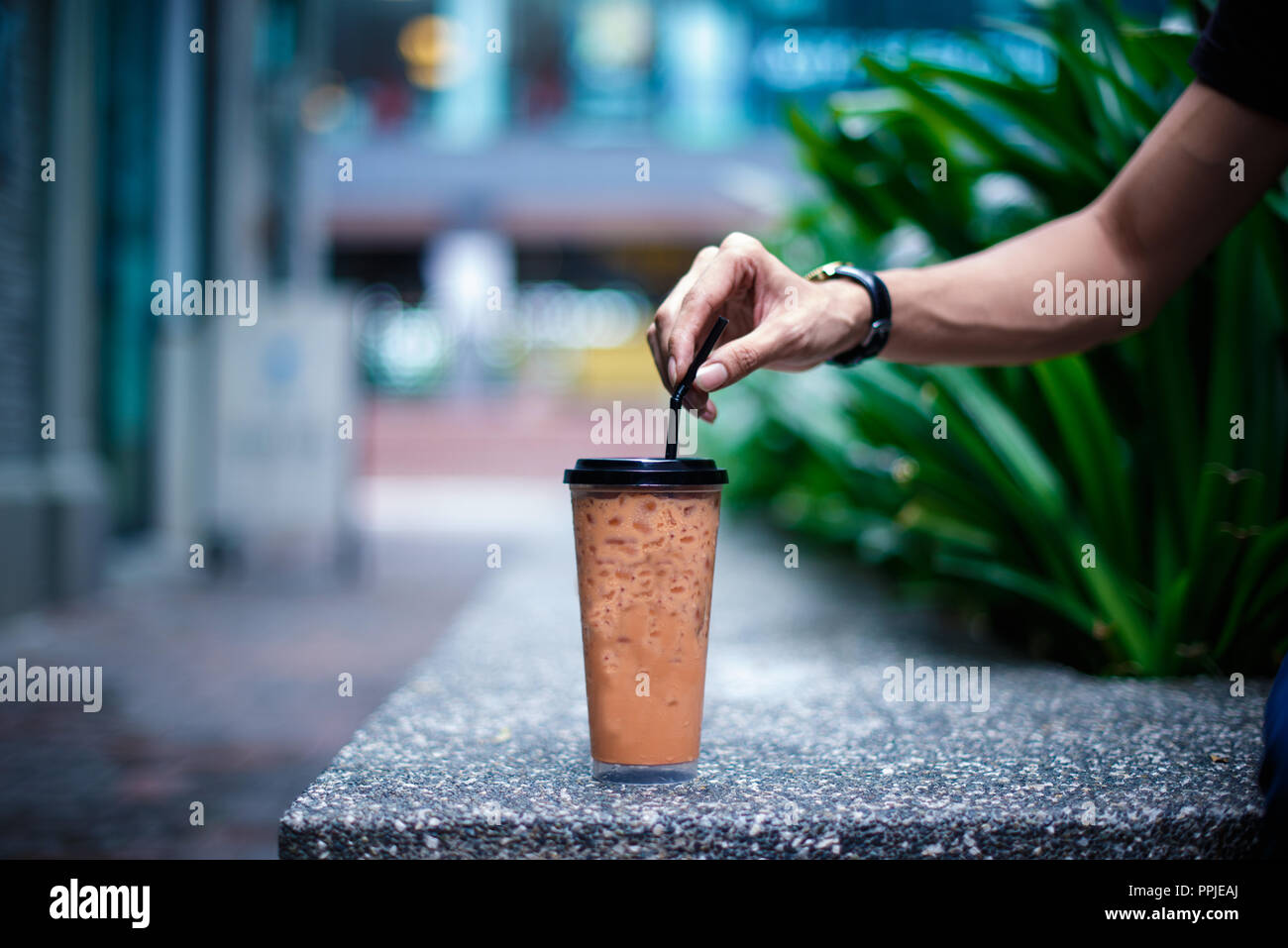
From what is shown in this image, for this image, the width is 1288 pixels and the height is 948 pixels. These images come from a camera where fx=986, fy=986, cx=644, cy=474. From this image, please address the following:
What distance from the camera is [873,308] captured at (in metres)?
1.13

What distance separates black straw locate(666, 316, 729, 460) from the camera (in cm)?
94

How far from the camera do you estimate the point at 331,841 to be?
3.01ft

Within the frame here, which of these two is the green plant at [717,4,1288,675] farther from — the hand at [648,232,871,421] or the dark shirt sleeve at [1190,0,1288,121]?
the hand at [648,232,871,421]

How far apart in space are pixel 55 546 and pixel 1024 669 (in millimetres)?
3455

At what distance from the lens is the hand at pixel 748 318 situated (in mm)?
948

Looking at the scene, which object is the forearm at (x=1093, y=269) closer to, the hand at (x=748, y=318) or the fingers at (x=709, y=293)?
the hand at (x=748, y=318)

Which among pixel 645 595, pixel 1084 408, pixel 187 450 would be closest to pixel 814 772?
pixel 645 595

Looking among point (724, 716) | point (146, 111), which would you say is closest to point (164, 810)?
point (724, 716)

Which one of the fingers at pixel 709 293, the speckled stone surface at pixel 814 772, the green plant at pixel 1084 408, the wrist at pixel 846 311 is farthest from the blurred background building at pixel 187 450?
the fingers at pixel 709 293

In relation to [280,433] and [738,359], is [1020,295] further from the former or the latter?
[280,433]

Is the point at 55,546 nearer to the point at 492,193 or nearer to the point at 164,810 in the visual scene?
the point at 164,810

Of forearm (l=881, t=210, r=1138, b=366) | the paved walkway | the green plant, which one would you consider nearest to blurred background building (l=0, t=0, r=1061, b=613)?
the paved walkway

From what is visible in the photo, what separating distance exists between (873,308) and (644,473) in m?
0.40

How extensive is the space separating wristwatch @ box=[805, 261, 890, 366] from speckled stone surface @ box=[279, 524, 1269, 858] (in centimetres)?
48
